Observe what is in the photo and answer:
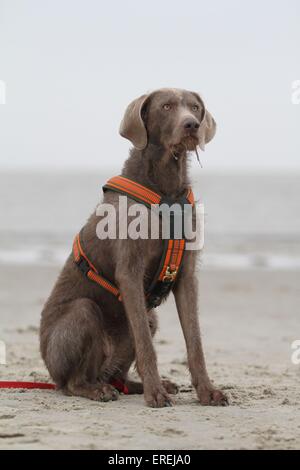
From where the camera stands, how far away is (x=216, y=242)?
78.1 feet

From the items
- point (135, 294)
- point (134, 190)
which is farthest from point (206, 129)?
point (135, 294)

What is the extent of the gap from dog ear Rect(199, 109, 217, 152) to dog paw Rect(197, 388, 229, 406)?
59.1 inches

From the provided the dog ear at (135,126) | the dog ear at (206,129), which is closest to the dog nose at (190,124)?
the dog ear at (206,129)

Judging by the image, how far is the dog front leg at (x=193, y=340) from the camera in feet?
Answer: 15.5

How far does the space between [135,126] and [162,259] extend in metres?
0.84

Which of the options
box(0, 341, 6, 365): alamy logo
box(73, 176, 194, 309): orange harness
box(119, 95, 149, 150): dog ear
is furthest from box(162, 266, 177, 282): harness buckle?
box(0, 341, 6, 365): alamy logo

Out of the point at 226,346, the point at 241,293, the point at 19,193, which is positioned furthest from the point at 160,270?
the point at 19,193

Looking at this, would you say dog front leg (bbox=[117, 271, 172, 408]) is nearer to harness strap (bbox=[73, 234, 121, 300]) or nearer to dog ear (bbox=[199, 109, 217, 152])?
harness strap (bbox=[73, 234, 121, 300])

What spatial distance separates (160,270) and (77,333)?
65cm

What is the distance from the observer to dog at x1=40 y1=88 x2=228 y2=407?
4.68 meters

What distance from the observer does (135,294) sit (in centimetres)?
468

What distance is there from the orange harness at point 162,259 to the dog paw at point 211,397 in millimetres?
690

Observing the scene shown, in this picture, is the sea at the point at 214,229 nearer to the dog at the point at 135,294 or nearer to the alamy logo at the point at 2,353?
the dog at the point at 135,294

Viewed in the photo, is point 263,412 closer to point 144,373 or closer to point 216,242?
point 144,373
